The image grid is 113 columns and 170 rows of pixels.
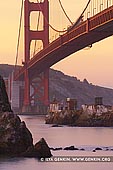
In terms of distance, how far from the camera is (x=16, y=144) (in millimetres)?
13562

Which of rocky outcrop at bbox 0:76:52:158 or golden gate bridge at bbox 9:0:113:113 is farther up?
golden gate bridge at bbox 9:0:113:113

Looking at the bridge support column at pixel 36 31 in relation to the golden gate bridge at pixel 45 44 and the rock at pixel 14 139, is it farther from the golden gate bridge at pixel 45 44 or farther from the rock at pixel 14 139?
the rock at pixel 14 139

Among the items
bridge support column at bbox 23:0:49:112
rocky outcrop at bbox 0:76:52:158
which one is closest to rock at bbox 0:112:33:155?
rocky outcrop at bbox 0:76:52:158

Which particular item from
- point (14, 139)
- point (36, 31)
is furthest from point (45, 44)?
point (14, 139)

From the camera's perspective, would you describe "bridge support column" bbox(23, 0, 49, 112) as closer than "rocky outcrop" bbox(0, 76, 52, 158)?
No

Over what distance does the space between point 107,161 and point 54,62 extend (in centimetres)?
2328

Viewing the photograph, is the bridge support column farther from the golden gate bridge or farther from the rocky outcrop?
the rocky outcrop

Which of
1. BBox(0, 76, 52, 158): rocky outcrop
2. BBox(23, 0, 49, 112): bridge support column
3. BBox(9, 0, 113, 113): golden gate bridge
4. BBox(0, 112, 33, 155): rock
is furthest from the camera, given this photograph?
BBox(23, 0, 49, 112): bridge support column

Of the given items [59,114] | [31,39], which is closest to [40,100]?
[31,39]

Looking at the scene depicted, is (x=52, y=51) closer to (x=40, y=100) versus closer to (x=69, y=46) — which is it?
(x=69, y=46)

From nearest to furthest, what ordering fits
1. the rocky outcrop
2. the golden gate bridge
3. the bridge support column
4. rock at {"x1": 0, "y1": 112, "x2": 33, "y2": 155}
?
the rocky outcrop → rock at {"x1": 0, "y1": 112, "x2": 33, "y2": 155} → the golden gate bridge → the bridge support column

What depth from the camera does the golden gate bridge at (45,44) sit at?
2606 cm

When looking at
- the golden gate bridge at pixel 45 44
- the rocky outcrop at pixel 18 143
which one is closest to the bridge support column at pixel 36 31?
the golden gate bridge at pixel 45 44

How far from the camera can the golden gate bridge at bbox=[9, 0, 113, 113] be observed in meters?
26.1
